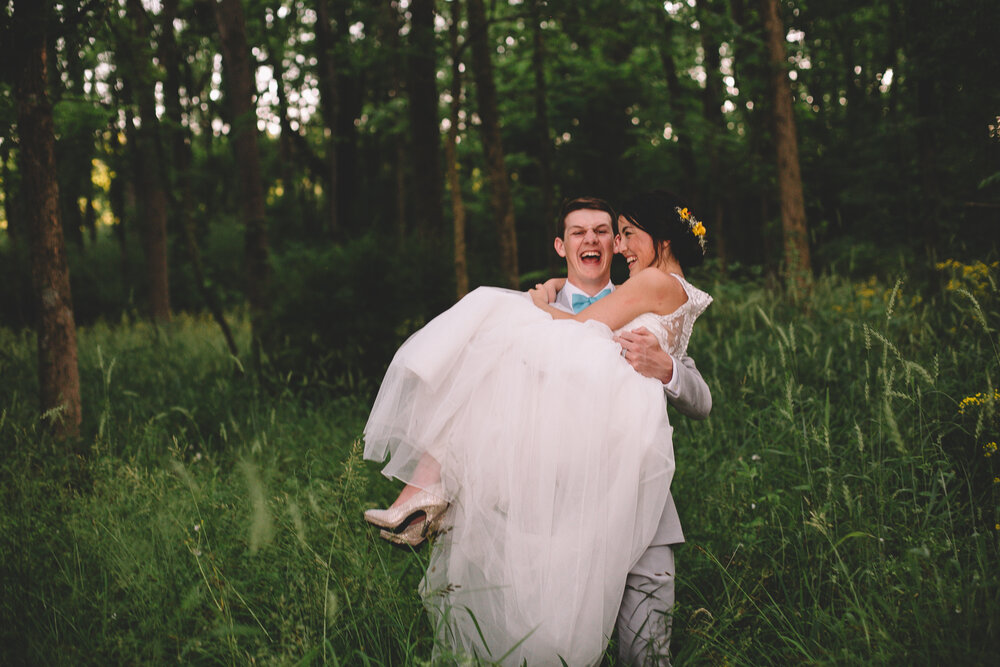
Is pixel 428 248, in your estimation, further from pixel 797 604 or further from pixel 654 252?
pixel 797 604

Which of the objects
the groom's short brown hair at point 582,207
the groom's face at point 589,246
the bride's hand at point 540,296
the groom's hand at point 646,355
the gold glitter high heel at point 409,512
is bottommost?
the gold glitter high heel at point 409,512

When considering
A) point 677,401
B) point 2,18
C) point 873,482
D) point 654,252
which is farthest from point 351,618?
point 2,18

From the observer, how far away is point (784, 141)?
763 centimetres

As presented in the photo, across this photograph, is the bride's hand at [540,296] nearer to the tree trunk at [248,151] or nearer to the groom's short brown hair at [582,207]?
the groom's short brown hair at [582,207]

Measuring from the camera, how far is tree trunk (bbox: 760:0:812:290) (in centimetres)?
746

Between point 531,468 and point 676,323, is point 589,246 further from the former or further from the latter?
point 531,468

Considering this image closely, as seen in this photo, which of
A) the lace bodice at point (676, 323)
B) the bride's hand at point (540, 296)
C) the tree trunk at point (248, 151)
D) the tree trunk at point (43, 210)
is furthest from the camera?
the tree trunk at point (248, 151)

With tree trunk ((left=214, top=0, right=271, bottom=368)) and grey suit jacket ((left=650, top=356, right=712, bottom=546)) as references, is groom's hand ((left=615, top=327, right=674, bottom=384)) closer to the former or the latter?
grey suit jacket ((left=650, top=356, right=712, bottom=546))

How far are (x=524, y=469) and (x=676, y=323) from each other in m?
0.89

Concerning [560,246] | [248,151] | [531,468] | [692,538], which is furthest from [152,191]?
[531,468]

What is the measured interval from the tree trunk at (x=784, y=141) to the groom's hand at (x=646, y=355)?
18.9ft

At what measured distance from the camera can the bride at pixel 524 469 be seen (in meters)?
2.05

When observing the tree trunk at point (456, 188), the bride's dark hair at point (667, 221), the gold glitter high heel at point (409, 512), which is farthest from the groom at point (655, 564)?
the tree trunk at point (456, 188)

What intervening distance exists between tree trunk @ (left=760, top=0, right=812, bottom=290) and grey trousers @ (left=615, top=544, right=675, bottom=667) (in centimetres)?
601
